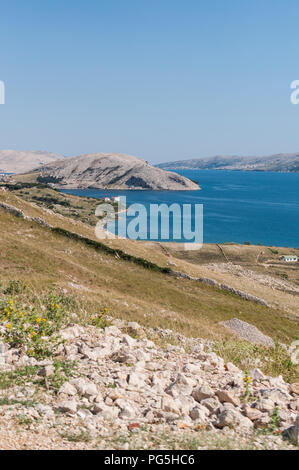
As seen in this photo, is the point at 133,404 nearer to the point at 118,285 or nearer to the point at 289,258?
the point at 118,285

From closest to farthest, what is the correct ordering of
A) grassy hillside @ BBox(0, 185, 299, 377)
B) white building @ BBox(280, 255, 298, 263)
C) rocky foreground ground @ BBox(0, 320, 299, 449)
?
rocky foreground ground @ BBox(0, 320, 299, 449) < grassy hillside @ BBox(0, 185, 299, 377) < white building @ BBox(280, 255, 298, 263)

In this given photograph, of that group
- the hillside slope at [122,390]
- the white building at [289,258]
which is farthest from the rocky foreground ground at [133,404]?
the white building at [289,258]

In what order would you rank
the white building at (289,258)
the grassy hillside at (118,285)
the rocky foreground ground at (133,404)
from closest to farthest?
the rocky foreground ground at (133,404), the grassy hillside at (118,285), the white building at (289,258)

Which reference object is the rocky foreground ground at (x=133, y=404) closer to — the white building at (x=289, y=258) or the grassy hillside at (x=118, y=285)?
the grassy hillside at (x=118, y=285)

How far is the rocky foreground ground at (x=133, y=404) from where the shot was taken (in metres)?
5.80

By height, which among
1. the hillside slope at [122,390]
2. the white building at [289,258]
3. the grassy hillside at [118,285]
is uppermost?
the hillside slope at [122,390]

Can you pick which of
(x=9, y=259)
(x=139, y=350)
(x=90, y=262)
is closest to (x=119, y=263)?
(x=90, y=262)

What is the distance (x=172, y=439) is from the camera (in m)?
5.83

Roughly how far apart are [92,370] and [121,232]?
127m

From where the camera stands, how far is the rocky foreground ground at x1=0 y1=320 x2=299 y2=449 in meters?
5.80

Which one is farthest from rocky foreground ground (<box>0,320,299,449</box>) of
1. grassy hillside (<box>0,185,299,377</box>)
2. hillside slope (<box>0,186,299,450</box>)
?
grassy hillside (<box>0,185,299,377</box>)

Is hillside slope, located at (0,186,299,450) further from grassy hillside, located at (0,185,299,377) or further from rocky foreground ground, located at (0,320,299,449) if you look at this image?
grassy hillside, located at (0,185,299,377)

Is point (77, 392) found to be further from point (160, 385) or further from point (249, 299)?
point (249, 299)

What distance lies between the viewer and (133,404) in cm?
693
